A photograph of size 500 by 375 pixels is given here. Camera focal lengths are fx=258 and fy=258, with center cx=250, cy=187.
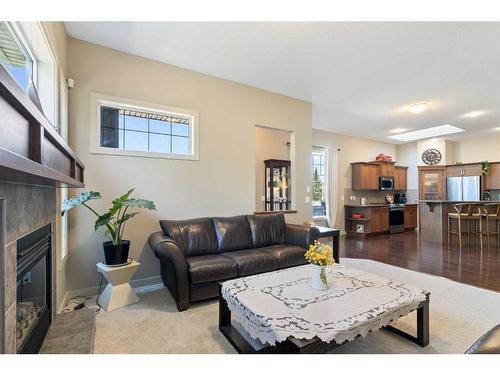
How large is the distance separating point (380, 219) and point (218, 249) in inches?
233

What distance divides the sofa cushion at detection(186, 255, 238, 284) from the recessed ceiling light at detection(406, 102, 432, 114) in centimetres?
472

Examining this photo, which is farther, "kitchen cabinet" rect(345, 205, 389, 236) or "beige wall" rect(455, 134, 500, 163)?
"beige wall" rect(455, 134, 500, 163)

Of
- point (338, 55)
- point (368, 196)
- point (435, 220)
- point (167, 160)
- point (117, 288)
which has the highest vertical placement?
point (338, 55)

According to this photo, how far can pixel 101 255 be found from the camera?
317 centimetres

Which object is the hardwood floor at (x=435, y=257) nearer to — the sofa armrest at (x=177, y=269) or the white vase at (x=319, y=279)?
the white vase at (x=319, y=279)

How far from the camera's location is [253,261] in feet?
10.1

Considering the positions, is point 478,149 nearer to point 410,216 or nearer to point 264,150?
point 410,216

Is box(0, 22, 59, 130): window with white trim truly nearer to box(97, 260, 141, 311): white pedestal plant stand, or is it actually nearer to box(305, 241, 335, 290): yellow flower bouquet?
box(97, 260, 141, 311): white pedestal plant stand

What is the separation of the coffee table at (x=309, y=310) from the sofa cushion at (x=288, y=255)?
0.81 meters

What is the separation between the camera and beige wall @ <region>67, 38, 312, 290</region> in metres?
3.07

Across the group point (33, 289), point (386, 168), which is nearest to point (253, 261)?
point (33, 289)

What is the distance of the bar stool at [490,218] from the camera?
5.72 metres

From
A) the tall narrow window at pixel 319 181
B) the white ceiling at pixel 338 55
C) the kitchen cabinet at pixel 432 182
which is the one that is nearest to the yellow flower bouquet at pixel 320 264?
the white ceiling at pixel 338 55

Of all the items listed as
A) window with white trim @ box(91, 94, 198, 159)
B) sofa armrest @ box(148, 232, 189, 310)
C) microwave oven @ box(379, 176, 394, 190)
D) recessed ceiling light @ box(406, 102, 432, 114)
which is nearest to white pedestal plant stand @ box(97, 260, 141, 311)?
sofa armrest @ box(148, 232, 189, 310)
